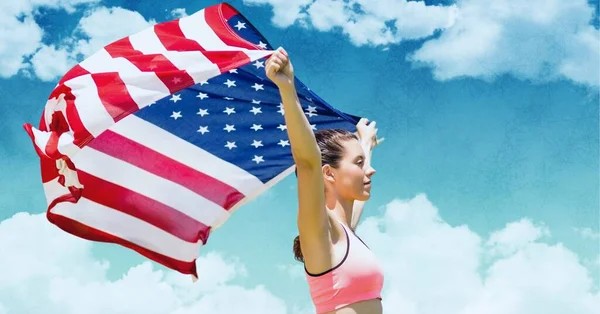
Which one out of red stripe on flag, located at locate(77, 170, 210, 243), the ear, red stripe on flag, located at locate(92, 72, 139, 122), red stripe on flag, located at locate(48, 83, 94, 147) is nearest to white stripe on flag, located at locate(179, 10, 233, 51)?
red stripe on flag, located at locate(92, 72, 139, 122)

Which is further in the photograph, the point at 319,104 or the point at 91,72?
the point at 319,104

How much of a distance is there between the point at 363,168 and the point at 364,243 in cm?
38

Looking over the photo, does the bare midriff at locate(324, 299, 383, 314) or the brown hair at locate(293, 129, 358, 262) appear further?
the brown hair at locate(293, 129, 358, 262)

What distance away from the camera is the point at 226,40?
533 centimetres

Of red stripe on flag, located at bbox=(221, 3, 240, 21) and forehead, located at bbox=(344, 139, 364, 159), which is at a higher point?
red stripe on flag, located at bbox=(221, 3, 240, 21)

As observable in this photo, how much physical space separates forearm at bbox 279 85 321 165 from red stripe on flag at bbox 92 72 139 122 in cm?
204

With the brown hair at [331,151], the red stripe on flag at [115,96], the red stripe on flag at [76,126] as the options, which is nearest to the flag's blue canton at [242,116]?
the red stripe on flag at [115,96]

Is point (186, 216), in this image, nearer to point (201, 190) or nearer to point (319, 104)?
point (201, 190)

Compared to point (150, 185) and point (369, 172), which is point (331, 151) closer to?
point (369, 172)

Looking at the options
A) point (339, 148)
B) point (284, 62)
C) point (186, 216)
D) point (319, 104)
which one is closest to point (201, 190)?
point (186, 216)

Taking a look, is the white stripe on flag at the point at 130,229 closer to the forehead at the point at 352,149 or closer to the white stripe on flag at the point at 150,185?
the white stripe on flag at the point at 150,185

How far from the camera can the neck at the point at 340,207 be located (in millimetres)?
3719

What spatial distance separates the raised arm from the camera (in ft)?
10.1

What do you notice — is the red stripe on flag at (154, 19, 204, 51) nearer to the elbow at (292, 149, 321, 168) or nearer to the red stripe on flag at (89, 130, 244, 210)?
the red stripe on flag at (89, 130, 244, 210)
